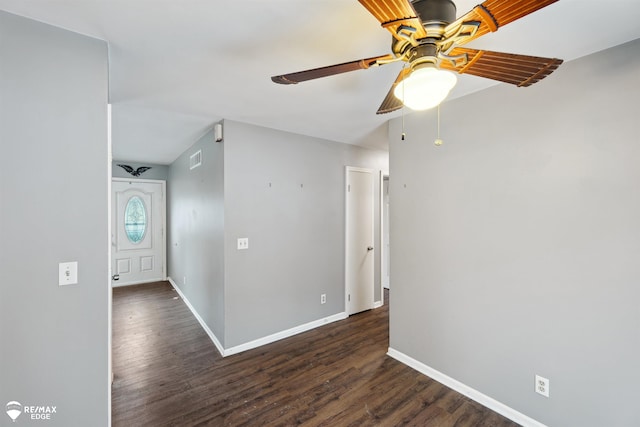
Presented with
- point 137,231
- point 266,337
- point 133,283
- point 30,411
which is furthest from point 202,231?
point 133,283

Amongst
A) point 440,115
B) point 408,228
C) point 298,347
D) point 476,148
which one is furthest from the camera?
point 298,347

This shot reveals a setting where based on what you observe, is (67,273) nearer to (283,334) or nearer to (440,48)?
(440,48)

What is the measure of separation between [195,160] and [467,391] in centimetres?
400

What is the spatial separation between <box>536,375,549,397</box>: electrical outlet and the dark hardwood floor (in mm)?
342

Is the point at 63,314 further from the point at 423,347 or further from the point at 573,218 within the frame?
the point at 573,218

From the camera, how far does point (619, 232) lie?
1.53 meters

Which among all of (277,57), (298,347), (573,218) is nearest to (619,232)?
(573,218)

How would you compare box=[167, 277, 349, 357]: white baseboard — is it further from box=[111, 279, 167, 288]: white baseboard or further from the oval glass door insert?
the oval glass door insert

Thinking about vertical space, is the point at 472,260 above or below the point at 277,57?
below

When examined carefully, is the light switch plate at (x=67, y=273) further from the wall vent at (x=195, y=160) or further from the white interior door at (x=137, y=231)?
the white interior door at (x=137, y=231)

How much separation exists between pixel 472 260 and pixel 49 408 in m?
2.79

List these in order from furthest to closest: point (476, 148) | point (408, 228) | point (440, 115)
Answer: point (408, 228) → point (440, 115) → point (476, 148)

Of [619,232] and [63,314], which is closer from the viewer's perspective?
[63,314]

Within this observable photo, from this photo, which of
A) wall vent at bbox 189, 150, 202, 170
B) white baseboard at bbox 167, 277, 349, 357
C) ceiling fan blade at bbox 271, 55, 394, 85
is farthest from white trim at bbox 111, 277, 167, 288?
ceiling fan blade at bbox 271, 55, 394, 85
